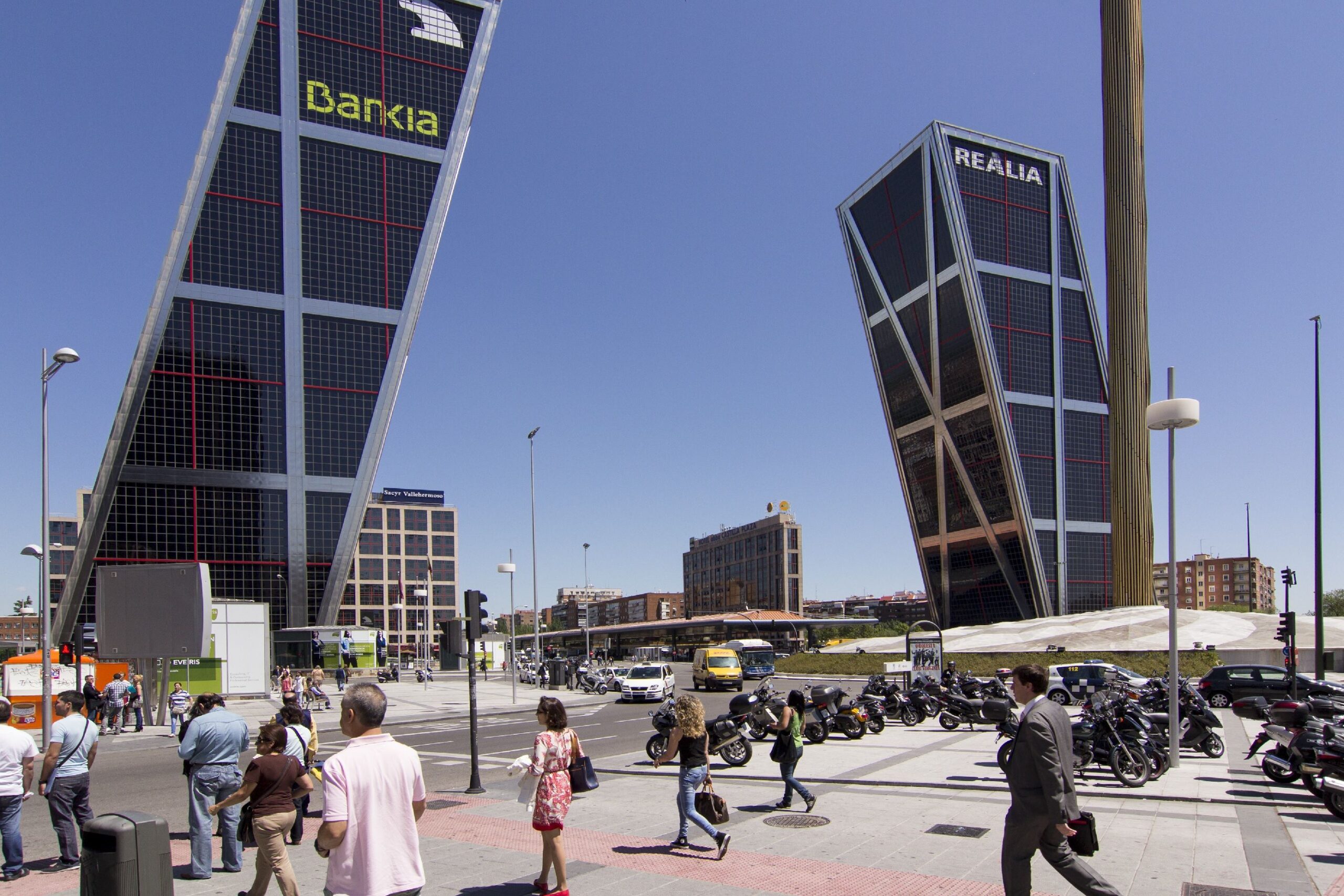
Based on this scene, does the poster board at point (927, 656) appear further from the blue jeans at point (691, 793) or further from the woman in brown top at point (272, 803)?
the woman in brown top at point (272, 803)

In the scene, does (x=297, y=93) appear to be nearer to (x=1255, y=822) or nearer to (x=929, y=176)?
(x=929, y=176)

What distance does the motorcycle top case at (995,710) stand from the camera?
14039mm

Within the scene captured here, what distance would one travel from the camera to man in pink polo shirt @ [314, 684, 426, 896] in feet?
15.7

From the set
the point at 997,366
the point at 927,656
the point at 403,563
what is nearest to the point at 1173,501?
the point at 927,656

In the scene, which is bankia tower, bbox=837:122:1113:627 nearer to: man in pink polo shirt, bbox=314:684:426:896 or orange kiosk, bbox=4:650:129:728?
orange kiosk, bbox=4:650:129:728

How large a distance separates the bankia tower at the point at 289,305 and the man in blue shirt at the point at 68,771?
5253 centimetres

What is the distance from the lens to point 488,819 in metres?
11.9

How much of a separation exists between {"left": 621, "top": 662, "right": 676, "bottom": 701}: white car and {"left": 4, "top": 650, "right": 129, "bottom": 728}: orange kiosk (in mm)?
18323

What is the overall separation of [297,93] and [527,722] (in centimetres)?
4679

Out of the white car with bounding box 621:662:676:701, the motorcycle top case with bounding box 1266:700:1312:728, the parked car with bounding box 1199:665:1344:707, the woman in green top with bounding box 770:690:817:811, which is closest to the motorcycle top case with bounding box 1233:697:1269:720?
the motorcycle top case with bounding box 1266:700:1312:728

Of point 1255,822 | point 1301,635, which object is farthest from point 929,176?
point 1255,822

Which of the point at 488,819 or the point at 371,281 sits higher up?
the point at 371,281

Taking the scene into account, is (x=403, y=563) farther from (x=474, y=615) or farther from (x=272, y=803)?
(x=272, y=803)

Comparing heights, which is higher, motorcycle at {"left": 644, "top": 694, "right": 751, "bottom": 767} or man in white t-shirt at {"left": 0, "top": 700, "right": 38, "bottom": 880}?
man in white t-shirt at {"left": 0, "top": 700, "right": 38, "bottom": 880}
